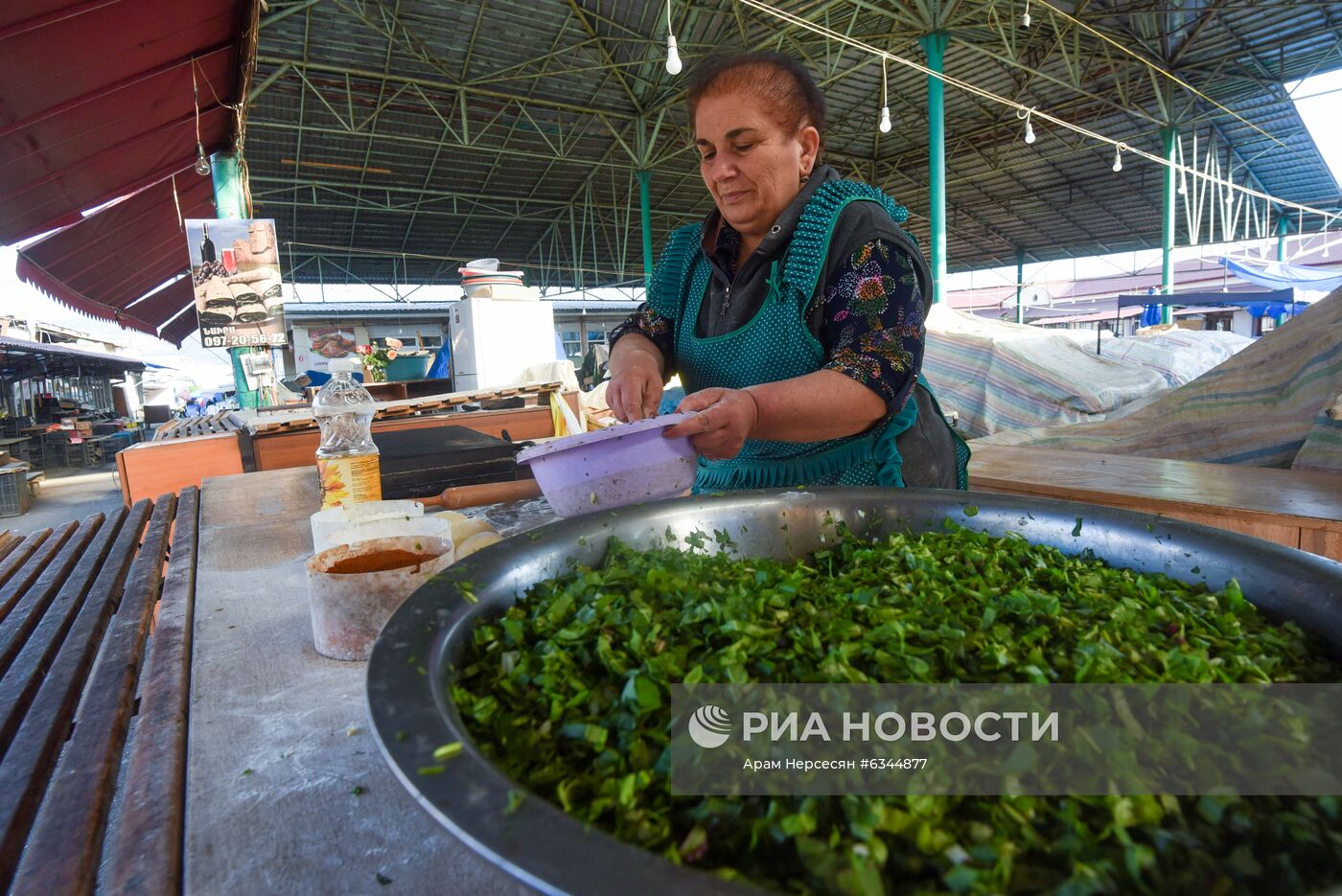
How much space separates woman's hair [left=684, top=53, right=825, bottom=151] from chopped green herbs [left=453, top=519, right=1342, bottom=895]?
927 mm

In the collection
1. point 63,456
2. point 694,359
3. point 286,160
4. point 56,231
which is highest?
point 286,160

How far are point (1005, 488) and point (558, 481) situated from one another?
174cm

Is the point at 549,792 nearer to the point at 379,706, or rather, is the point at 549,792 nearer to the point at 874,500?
the point at 379,706

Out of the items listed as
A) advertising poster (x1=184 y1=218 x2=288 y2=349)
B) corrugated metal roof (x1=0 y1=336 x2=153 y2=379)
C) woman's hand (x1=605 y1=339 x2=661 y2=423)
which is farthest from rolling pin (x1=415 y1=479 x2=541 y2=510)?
corrugated metal roof (x1=0 y1=336 x2=153 y2=379)

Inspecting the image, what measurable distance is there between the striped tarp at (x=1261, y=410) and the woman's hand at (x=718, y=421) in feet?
7.70

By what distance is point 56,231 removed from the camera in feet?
25.7

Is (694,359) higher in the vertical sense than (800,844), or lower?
higher

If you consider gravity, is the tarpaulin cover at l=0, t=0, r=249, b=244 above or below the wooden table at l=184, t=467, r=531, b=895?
above

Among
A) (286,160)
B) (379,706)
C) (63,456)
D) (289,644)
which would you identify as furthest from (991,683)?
(63,456)

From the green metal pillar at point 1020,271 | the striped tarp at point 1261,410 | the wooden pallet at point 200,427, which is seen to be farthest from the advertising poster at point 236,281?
the green metal pillar at point 1020,271

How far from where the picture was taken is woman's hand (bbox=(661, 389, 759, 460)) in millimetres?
1076

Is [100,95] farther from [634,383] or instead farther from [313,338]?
[313,338]

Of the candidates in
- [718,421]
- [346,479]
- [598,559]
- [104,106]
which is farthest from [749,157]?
[104,106]

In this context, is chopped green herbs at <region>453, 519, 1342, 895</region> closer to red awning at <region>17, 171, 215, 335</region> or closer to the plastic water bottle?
the plastic water bottle
